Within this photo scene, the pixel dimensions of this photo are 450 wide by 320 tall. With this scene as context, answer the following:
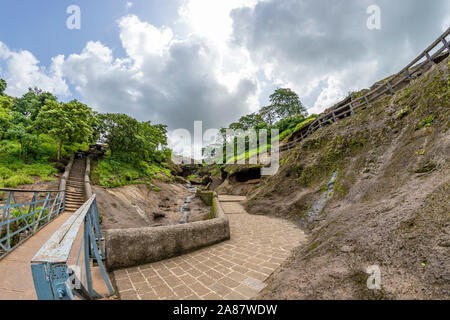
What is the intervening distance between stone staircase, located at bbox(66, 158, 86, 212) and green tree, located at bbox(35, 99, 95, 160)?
5.78 feet

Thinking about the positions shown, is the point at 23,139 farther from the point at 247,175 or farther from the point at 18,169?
the point at 247,175

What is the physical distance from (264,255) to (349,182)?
15.2ft

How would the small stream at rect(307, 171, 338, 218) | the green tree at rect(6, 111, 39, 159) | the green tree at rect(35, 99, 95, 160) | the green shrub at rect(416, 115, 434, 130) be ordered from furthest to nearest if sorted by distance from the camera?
the green tree at rect(35, 99, 95, 160), the green tree at rect(6, 111, 39, 159), the small stream at rect(307, 171, 338, 218), the green shrub at rect(416, 115, 434, 130)

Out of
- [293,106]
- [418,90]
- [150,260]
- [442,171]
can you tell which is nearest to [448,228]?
[442,171]

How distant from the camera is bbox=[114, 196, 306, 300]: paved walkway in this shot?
267 centimetres

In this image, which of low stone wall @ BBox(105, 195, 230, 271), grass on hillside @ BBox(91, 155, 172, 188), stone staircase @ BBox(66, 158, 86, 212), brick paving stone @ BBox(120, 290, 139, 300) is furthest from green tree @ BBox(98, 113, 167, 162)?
brick paving stone @ BBox(120, 290, 139, 300)

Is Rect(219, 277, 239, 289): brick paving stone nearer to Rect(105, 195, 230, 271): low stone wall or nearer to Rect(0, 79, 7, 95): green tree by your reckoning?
Rect(105, 195, 230, 271): low stone wall

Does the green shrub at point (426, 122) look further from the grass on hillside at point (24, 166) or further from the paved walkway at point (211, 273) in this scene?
the grass on hillside at point (24, 166)

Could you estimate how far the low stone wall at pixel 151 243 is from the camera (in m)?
3.32

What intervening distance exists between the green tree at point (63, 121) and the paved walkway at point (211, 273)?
1647cm

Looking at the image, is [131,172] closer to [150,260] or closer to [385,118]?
[150,260]

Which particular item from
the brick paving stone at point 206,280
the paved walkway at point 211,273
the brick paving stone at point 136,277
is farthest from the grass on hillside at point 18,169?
the brick paving stone at point 206,280

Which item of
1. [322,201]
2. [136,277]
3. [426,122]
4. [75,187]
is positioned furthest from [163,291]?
[75,187]
